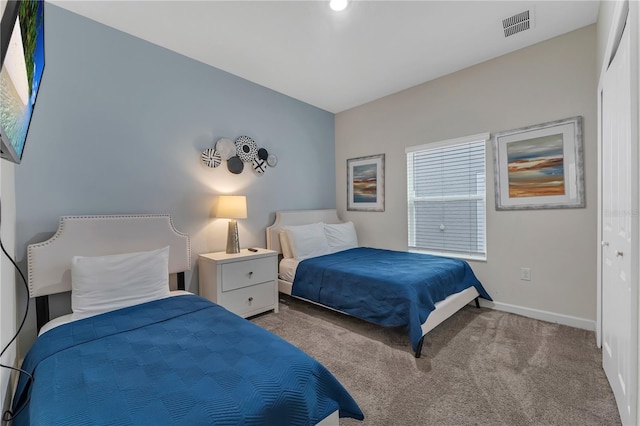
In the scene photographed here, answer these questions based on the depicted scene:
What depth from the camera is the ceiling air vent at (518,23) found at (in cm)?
234

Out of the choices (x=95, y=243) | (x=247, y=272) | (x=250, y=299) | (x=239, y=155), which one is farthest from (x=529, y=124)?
(x=95, y=243)

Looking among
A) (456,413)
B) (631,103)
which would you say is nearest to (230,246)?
(456,413)

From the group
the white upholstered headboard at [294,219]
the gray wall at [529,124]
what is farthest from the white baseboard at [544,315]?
the white upholstered headboard at [294,219]

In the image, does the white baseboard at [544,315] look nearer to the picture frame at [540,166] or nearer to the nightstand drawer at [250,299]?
the picture frame at [540,166]

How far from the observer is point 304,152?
413 centimetres

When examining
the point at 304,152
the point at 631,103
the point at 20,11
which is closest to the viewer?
the point at 20,11

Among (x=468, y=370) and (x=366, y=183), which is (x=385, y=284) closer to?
(x=468, y=370)

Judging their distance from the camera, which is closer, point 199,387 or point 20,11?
point 20,11

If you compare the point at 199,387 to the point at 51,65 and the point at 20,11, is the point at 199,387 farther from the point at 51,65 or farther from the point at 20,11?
the point at 51,65

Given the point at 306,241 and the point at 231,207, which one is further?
the point at 306,241

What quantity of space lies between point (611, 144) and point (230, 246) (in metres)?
3.15

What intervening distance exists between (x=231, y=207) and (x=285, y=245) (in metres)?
0.86

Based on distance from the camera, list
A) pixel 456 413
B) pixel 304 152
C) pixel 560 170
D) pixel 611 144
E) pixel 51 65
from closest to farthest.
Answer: pixel 456 413 → pixel 611 144 → pixel 51 65 → pixel 560 170 → pixel 304 152

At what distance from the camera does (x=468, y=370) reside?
77.2 inches
